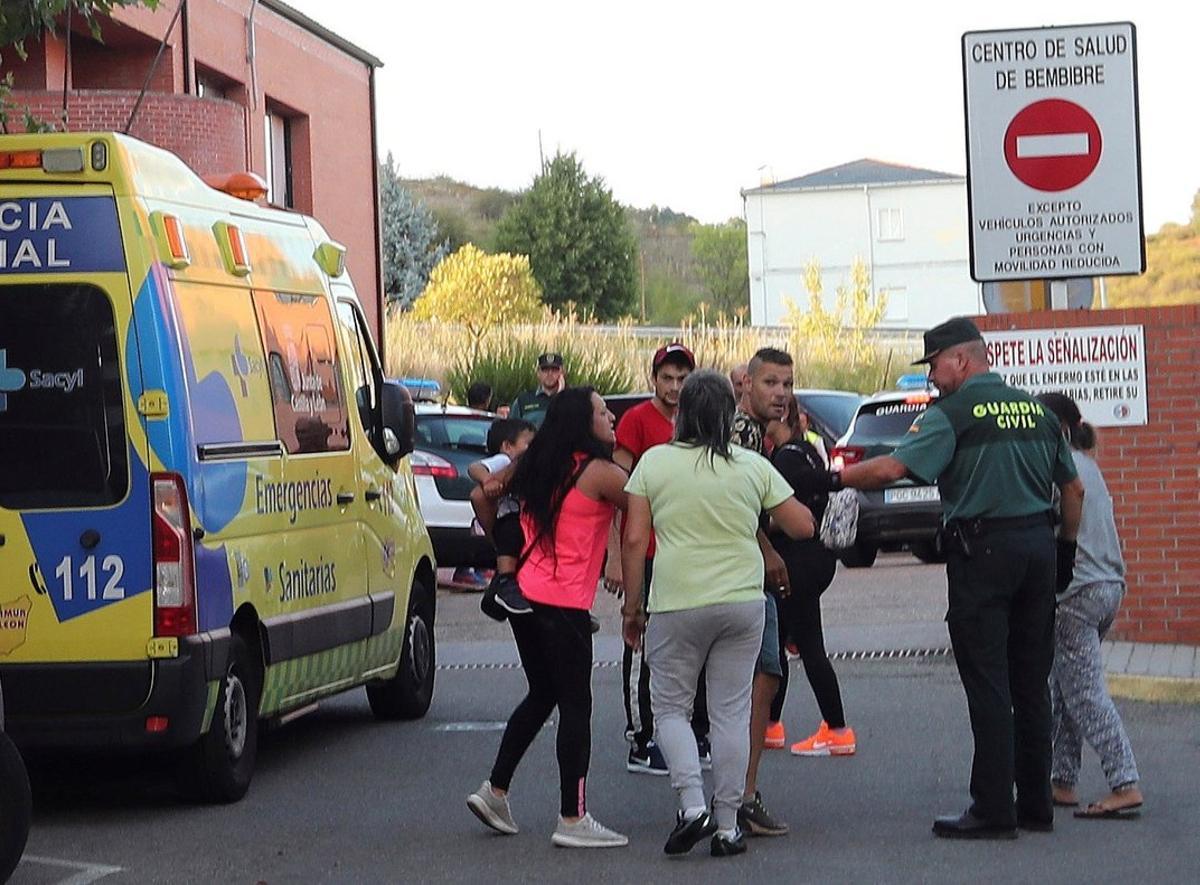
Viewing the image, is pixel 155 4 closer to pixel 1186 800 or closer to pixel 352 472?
pixel 352 472

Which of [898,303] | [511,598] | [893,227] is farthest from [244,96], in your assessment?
[893,227]

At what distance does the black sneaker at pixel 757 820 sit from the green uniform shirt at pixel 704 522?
2.88 ft

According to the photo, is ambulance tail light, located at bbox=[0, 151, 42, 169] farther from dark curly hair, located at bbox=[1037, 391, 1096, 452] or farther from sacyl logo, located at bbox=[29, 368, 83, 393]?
dark curly hair, located at bbox=[1037, 391, 1096, 452]

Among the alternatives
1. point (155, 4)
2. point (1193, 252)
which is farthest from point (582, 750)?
point (1193, 252)

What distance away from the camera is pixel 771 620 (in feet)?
28.3

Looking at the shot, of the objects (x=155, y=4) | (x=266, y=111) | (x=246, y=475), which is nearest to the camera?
(x=246, y=475)

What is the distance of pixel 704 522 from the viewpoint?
7699 millimetres

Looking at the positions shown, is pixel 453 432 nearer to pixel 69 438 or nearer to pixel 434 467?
pixel 434 467

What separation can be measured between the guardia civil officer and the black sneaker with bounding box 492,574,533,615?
1.26m

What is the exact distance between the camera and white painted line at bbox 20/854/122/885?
7602 millimetres

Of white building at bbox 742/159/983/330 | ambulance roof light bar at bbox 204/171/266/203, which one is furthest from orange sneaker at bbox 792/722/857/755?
white building at bbox 742/159/983/330

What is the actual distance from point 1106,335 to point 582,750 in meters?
6.09

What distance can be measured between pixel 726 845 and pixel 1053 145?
6.20m

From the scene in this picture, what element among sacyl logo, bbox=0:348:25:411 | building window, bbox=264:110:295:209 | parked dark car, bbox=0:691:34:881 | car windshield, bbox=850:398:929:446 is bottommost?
parked dark car, bbox=0:691:34:881
